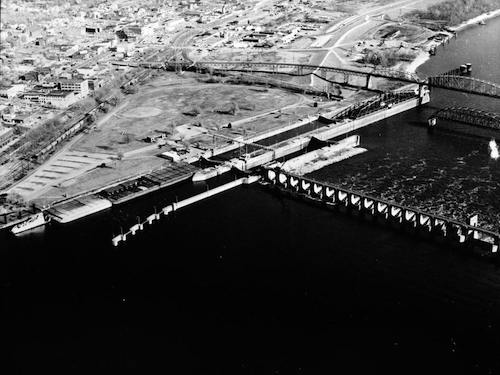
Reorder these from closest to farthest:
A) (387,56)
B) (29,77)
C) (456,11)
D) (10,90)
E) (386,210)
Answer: (386,210)
(10,90)
(29,77)
(387,56)
(456,11)

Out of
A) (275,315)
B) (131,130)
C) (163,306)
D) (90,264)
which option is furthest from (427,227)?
(131,130)

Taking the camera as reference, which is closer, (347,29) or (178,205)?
(178,205)

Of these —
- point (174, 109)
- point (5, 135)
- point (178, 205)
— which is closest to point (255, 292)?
point (178, 205)

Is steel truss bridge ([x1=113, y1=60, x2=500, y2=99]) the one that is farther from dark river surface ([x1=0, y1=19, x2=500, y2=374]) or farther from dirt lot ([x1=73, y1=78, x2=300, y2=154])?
dark river surface ([x1=0, y1=19, x2=500, y2=374])

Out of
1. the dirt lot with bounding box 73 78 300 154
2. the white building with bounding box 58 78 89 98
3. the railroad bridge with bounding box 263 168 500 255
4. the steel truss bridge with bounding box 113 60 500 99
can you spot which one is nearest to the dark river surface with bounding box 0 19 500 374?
the railroad bridge with bounding box 263 168 500 255

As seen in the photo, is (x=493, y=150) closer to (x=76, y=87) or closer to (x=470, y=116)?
(x=470, y=116)

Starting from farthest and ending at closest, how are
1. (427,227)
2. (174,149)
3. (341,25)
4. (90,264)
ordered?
1. (341,25)
2. (174,149)
3. (427,227)
4. (90,264)

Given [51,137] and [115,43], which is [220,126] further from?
[115,43]
